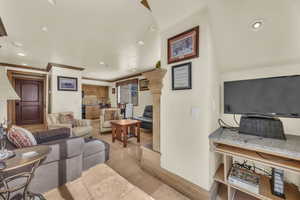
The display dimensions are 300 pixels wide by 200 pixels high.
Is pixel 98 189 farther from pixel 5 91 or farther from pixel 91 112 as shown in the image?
pixel 91 112

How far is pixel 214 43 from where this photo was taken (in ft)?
4.90

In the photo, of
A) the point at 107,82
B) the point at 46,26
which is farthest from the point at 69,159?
the point at 107,82

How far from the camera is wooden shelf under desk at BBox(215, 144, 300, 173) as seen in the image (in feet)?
3.26

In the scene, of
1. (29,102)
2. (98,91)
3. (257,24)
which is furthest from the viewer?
(98,91)

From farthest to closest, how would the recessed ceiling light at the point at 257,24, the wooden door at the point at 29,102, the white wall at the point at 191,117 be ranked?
1. the wooden door at the point at 29,102
2. the white wall at the point at 191,117
3. the recessed ceiling light at the point at 257,24

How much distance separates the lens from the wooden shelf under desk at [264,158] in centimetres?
99

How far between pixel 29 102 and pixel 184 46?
6507 mm

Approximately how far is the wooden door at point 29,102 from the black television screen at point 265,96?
6.74 metres

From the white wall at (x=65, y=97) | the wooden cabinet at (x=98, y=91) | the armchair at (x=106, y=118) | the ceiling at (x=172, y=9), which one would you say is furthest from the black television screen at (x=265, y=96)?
the wooden cabinet at (x=98, y=91)

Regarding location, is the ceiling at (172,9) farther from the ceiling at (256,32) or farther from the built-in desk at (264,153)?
the built-in desk at (264,153)

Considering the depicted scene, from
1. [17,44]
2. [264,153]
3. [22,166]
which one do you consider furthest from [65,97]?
[264,153]

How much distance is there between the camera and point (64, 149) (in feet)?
5.29

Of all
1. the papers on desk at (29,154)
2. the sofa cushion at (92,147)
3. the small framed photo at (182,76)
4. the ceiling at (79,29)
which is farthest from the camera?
the sofa cushion at (92,147)

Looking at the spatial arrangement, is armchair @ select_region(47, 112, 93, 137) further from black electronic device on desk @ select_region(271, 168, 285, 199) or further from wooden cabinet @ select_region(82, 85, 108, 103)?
wooden cabinet @ select_region(82, 85, 108, 103)
